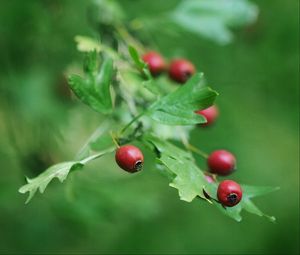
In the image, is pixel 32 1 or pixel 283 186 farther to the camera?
pixel 283 186

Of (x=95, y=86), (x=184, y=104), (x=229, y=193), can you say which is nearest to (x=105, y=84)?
(x=95, y=86)

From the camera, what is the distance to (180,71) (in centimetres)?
165

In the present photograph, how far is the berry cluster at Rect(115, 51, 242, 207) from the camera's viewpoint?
1.14 m

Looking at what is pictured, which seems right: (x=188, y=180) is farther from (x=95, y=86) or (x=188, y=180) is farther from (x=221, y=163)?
(x=95, y=86)

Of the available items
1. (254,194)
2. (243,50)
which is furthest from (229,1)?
(254,194)

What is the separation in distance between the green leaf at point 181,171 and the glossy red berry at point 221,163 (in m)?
0.11

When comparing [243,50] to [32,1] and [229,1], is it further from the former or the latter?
[32,1]

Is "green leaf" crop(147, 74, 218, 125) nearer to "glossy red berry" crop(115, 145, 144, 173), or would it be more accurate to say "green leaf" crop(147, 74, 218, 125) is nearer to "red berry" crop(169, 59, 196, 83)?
"glossy red berry" crop(115, 145, 144, 173)

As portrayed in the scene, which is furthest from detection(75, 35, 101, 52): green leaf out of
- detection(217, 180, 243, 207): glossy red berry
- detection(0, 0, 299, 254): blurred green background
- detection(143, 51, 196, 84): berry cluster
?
detection(217, 180, 243, 207): glossy red berry

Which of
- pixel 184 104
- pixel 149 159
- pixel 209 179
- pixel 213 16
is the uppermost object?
pixel 184 104

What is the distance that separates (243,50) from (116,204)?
948mm

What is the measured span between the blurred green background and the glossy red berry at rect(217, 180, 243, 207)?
0.94 meters

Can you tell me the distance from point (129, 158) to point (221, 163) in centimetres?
25

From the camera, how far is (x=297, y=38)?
262 cm
